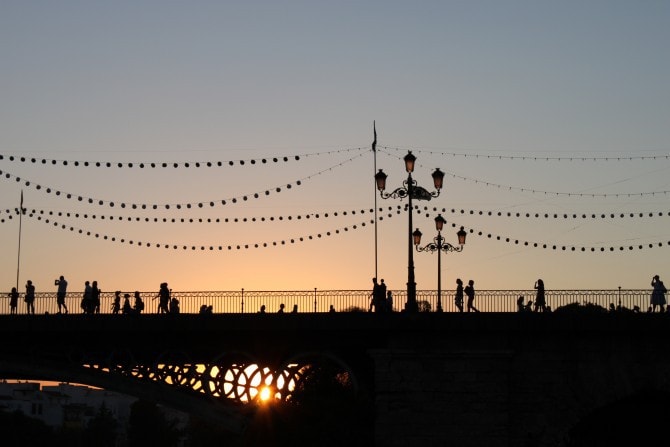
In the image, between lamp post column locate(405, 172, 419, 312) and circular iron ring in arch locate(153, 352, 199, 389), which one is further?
circular iron ring in arch locate(153, 352, 199, 389)

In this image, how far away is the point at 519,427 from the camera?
40781 mm

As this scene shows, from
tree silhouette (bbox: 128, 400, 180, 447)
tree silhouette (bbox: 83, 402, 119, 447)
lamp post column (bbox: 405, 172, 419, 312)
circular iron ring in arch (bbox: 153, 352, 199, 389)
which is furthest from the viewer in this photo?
tree silhouette (bbox: 83, 402, 119, 447)

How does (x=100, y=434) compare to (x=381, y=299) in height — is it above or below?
below

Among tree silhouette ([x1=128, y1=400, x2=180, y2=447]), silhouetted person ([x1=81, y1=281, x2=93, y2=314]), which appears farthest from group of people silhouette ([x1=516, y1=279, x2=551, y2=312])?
tree silhouette ([x1=128, y1=400, x2=180, y2=447])

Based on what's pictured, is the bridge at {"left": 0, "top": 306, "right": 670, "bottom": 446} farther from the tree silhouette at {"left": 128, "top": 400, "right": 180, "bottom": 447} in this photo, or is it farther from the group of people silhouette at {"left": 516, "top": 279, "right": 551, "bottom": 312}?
the tree silhouette at {"left": 128, "top": 400, "right": 180, "bottom": 447}

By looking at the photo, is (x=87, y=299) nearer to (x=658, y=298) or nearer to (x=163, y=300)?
(x=163, y=300)

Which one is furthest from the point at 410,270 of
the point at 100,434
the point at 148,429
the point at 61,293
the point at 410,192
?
the point at 100,434

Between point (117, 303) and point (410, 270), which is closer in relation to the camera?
point (410, 270)

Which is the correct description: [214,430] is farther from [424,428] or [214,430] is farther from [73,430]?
[73,430]

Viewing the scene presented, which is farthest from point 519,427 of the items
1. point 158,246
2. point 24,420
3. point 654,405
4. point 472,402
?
point 24,420

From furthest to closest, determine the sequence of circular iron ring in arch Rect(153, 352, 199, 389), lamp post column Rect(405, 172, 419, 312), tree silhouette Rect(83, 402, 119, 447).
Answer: tree silhouette Rect(83, 402, 119, 447) → circular iron ring in arch Rect(153, 352, 199, 389) → lamp post column Rect(405, 172, 419, 312)

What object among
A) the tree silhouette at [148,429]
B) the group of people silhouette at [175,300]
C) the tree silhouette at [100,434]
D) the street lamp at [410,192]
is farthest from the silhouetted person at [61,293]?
the tree silhouette at [100,434]

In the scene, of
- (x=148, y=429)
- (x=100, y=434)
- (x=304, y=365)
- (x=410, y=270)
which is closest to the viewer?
(x=410, y=270)

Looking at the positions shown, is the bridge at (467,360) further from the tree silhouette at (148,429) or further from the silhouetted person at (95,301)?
the tree silhouette at (148,429)
